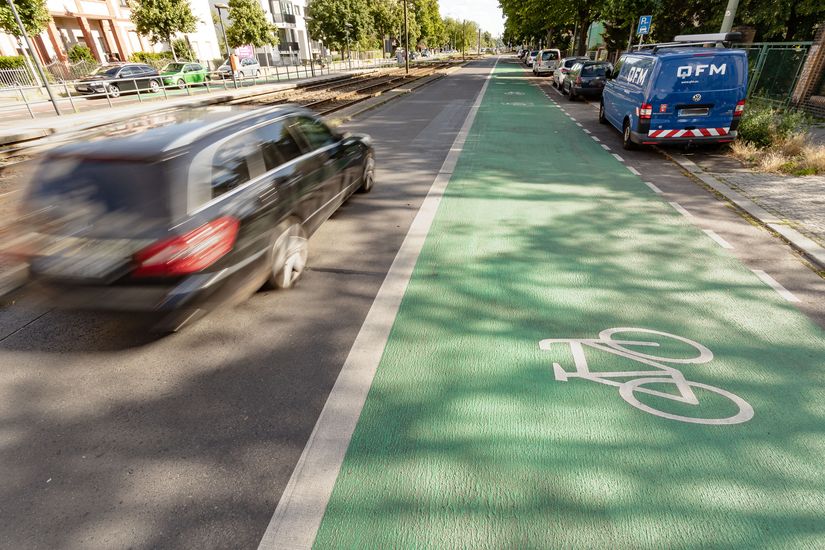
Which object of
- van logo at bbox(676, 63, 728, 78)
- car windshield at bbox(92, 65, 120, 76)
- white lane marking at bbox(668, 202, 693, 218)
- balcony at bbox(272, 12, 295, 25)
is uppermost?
balcony at bbox(272, 12, 295, 25)

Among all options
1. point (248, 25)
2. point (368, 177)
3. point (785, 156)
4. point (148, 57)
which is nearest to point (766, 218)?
point (785, 156)

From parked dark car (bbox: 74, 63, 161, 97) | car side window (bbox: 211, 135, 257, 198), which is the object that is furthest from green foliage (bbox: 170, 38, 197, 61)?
car side window (bbox: 211, 135, 257, 198)

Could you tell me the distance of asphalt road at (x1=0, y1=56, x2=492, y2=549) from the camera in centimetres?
229

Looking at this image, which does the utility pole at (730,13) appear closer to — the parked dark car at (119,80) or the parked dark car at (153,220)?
the parked dark car at (153,220)

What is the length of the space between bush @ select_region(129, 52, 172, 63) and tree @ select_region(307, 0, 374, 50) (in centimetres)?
1689

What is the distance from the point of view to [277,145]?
14.5ft

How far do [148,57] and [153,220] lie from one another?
4771 centimetres

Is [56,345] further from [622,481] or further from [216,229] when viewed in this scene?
[622,481]

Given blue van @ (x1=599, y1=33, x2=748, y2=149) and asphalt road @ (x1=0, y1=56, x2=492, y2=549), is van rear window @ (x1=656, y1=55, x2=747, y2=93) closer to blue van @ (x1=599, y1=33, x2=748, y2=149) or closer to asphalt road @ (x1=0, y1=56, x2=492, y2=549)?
blue van @ (x1=599, y1=33, x2=748, y2=149)

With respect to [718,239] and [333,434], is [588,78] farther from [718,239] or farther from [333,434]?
[333,434]

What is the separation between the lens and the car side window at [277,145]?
13.9 feet

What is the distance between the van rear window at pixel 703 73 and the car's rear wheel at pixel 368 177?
20.0ft

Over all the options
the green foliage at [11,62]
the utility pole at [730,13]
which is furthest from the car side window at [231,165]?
the green foliage at [11,62]

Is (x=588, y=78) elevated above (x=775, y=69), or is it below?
below
